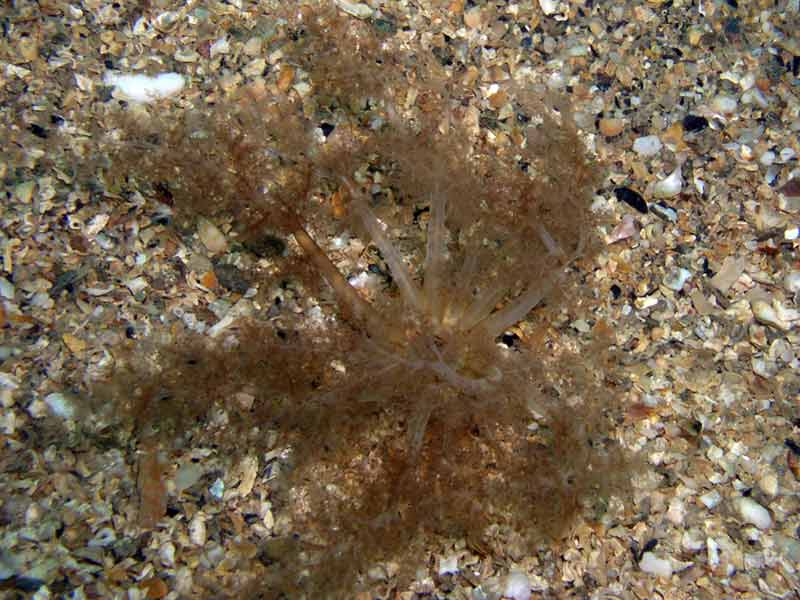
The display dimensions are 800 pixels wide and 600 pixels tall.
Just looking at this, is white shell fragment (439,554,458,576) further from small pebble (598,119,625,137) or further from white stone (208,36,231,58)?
white stone (208,36,231,58)

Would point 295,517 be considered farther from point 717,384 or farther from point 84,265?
point 717,384

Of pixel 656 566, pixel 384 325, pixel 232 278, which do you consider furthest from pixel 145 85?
pixel 656 566

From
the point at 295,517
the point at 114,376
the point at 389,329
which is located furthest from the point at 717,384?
the point at 114,376

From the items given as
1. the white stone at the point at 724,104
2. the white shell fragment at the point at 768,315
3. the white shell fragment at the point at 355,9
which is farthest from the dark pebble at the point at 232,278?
the white stone at the point at 724,104

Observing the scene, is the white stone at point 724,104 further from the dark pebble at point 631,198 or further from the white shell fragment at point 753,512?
the white shell fragment at point 753,512

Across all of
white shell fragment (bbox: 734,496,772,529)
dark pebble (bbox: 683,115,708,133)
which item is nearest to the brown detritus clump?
white shell fragment (bbox: 734,496,772,529)
